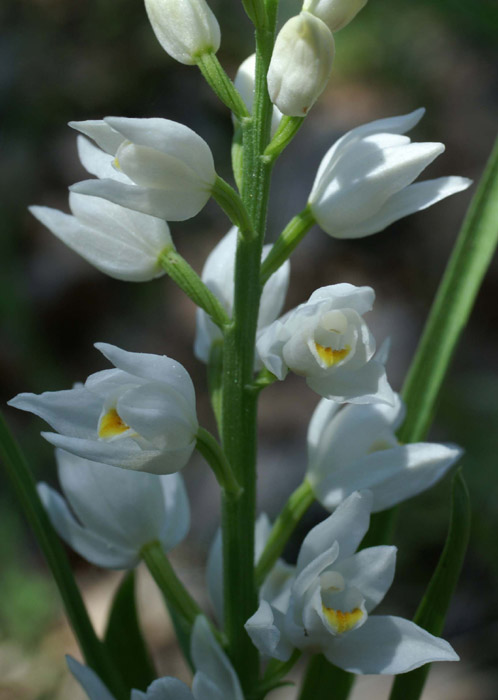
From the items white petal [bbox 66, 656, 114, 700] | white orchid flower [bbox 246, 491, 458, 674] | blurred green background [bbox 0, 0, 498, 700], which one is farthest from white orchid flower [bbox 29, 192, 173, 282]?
blurred green background [bbox 0, 0, 498, 700]

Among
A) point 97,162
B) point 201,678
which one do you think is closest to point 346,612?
point 201,678

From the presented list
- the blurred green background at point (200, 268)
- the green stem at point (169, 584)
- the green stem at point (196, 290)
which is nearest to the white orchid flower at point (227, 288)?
the green stem at point (196, 290)

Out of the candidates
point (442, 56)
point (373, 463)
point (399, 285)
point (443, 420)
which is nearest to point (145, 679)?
point (373, 463)

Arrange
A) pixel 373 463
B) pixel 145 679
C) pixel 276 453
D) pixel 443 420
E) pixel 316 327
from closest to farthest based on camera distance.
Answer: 1. pixel 316 327
2. pixel 373 463
3. pixel 145 679
4. pixel 443 420
5. pixel 276 453

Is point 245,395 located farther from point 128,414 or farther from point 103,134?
point 103,134

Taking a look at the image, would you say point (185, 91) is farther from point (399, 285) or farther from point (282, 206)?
point (399, 285)

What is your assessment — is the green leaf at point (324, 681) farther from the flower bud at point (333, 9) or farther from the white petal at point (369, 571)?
the flower bud at point (333, 9)
